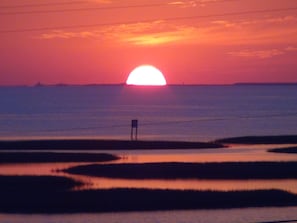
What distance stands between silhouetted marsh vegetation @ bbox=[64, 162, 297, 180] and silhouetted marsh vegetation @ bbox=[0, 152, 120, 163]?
4.80 metres

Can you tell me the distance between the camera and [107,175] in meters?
41.4

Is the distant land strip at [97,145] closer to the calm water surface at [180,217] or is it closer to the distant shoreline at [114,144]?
the distant shoreline at [114,144]

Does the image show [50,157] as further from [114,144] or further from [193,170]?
[193,170]

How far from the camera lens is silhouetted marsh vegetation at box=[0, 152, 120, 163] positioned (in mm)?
48688

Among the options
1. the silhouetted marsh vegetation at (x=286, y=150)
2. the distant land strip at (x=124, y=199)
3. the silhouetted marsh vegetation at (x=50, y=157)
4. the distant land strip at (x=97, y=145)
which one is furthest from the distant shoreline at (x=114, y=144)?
the distant land strip at (x=124, y=199)

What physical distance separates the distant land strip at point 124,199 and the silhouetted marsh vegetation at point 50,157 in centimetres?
1287

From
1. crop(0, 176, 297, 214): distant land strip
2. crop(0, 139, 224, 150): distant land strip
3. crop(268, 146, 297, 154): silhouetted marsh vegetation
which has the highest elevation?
crop(268, 146, 297, 154): silhouetted marsh vegetation

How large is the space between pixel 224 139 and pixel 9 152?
19540 mm

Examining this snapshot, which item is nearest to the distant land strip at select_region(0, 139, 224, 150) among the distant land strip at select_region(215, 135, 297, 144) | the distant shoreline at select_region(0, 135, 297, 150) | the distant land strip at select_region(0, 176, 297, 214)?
the distant shoreline at select_region(0, 135, 297, 150)

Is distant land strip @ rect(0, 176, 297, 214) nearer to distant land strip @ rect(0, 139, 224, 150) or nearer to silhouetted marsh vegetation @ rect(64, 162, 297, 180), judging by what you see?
silhouetted marsh vegetation @ rect(64, 162, 297, 180)

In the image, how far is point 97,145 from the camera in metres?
59.9

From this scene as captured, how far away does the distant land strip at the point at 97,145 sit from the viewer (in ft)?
190

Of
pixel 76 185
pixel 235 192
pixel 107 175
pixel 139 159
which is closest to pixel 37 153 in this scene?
pixel 139 159

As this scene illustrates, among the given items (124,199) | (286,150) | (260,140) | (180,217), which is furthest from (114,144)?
(180,217)
